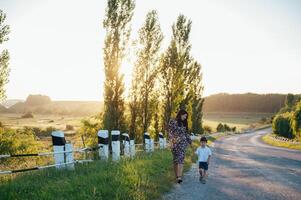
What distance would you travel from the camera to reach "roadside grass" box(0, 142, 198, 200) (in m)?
7.04

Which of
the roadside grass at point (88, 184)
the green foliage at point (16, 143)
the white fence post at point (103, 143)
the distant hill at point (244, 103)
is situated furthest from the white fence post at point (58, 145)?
the distant hill at point (244, 103)

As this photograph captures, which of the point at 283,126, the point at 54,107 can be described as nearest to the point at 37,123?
the point at 283,126

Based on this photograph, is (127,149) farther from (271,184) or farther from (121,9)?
(121,9)

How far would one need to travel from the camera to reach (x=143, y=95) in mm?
28000

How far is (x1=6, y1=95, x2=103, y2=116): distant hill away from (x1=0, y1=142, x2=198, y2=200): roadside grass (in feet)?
356

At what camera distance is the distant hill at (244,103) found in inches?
7397

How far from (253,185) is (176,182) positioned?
2211mm

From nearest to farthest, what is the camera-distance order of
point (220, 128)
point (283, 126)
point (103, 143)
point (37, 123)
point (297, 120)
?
1. point (103, 143)
2. point (297, 120)
3. point (283, 126)
4. point (37, 123)
5. point (220, 128)

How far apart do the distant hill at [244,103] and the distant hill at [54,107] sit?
228ft

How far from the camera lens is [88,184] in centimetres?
804

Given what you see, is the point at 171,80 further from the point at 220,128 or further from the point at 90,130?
the point at 220,128

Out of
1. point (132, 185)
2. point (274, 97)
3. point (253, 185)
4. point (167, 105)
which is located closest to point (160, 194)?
point (132, 185)

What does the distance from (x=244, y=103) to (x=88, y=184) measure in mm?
193111

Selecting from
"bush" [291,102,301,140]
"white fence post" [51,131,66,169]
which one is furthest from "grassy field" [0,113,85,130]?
"white fence post" [51,131,66,169]
